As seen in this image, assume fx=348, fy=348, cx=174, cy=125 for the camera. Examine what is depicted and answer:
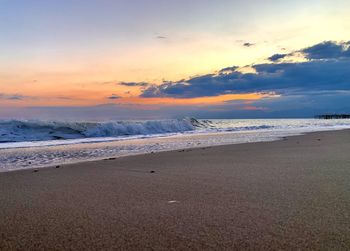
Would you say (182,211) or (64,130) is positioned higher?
(64,130)

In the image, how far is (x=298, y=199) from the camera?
3.50 meters

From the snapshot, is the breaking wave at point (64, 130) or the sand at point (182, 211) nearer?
the sand at point (182, 211)

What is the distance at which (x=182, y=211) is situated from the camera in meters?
3.17

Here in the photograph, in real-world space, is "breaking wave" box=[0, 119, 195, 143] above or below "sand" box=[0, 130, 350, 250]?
above

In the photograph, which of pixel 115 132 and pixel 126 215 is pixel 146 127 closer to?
pixel 115 132

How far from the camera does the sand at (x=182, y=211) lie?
2385mm

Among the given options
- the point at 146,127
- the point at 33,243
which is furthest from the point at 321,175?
the point at 146,127

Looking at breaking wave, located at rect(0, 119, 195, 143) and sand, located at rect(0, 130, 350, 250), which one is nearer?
sand, located at rect(0, 130, 350, 250)

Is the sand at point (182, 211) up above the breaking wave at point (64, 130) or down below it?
below

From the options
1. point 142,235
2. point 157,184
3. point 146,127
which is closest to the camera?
point 142,235

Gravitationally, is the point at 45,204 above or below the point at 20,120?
below

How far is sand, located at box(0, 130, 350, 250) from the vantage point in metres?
2.38

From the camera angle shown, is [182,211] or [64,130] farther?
[64,130]

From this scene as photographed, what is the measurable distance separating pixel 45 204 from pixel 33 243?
128cm
